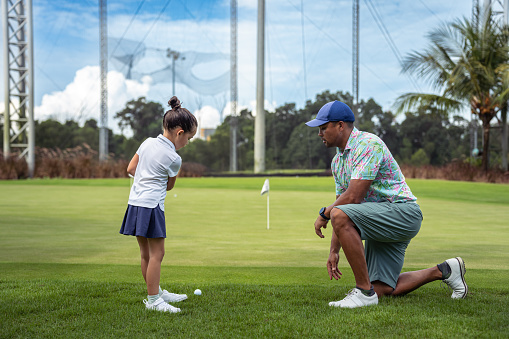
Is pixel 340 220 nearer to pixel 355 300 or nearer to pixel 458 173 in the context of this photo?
pixel 355 300

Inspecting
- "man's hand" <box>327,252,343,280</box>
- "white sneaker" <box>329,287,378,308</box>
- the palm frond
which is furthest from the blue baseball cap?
the palm frond

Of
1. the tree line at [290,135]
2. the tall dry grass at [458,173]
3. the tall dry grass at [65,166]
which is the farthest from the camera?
the tree line at [290,135]

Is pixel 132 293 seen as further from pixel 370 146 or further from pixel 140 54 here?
pixel 140 54

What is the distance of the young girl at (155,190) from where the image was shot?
4.00 metres

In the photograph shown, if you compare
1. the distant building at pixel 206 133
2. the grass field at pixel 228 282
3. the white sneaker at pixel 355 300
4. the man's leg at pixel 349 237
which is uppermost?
the distant building at pixel 206 133

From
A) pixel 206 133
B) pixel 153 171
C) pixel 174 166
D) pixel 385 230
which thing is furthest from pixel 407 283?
pixel 206 133

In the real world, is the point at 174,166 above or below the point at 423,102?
below

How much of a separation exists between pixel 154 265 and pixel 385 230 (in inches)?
66.3

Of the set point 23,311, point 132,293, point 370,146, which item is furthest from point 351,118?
point 23,311

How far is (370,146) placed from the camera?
13.2ft

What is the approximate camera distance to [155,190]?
4043mm

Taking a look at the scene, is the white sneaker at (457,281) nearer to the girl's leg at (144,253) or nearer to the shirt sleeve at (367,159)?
the shirt sleeve at (367,159)

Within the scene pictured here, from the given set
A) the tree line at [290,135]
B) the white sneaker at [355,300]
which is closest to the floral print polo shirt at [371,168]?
the white sneaker at [355,300]

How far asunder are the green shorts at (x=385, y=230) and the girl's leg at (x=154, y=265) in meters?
1.34
